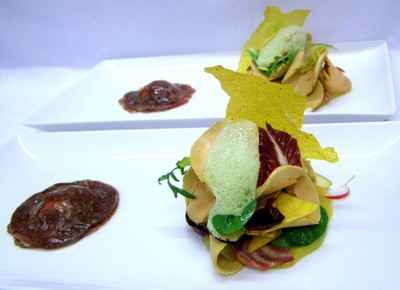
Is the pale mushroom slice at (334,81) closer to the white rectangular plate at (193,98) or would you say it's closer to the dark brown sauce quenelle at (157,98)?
the white rectangular plate at (193,98)

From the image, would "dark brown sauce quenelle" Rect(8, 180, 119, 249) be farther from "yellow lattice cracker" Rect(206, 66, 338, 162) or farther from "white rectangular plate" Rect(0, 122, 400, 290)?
"yellow lattice cracker" Rect(206, 66, 338, 162)

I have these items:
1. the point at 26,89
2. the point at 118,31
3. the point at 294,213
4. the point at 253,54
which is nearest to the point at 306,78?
the point at 253,54

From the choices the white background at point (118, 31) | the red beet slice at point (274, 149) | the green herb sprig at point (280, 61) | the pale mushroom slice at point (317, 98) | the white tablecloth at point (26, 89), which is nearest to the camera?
the red beet slice at point (274, 149)

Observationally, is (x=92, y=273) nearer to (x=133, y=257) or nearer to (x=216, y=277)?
(x=133, y=257)

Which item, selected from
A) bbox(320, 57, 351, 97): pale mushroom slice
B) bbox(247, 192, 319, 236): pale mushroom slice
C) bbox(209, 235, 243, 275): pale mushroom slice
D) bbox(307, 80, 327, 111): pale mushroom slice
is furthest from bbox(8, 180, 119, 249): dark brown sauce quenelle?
bbox(320, 57, 351, 97): pale mushroom slice

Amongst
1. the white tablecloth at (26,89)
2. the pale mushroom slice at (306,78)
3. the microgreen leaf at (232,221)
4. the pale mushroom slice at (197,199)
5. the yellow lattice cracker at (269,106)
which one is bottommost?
the white tablecloth at (26,89)

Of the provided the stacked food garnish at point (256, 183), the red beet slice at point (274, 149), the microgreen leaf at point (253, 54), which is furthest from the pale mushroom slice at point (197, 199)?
the microgreen leaf at point (253, 54)

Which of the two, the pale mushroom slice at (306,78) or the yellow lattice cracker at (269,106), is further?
the pale mushroom slice at (306,78)
